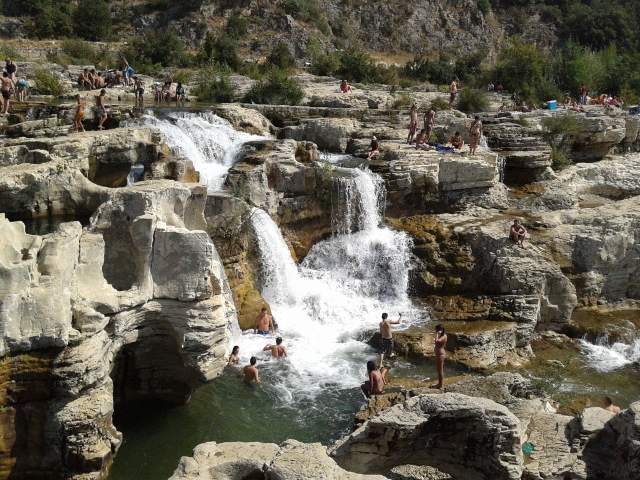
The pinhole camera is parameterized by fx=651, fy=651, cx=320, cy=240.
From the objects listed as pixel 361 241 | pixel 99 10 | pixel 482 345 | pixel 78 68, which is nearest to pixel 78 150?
pixel 361 241

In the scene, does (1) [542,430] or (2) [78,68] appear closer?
(1) [542,430]

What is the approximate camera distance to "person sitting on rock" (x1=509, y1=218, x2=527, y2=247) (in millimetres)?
13602

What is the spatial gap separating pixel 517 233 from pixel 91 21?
29.4 m

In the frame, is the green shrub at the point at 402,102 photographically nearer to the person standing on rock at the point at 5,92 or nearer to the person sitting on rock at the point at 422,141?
the person sitting on rock at the point at 422,141

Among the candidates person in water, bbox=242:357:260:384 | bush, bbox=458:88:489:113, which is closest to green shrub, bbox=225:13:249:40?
bush, bbox=458:88:489:113

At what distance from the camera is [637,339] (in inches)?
517

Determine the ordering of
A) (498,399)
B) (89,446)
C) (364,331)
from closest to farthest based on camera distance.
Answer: (89,446), (498,399), (364,331)

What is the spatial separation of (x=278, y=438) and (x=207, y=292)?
7.76ft

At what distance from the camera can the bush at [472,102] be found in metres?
23.9

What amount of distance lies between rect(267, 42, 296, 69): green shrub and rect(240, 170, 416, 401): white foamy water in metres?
18.5

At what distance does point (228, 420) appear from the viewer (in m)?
9.56

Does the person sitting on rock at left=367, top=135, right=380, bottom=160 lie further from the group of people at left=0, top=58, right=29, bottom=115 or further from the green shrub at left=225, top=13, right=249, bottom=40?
the green shrub at left=225, top=13, right=249, bottom=40

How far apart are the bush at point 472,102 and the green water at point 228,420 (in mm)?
15384

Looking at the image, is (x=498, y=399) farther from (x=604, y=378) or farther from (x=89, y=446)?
(x=89, y=446)
